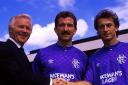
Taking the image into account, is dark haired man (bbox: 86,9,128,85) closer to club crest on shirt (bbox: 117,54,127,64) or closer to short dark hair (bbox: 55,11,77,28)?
club crest on shirt (bbox: 117,54,127,64)

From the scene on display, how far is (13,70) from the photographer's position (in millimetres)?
3393

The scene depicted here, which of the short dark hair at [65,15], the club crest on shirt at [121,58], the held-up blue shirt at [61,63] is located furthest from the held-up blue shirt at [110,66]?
the short dark hair at [65,15]

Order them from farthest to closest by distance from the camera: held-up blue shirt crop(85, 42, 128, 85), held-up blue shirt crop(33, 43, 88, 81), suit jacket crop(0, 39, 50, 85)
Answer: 1. held-up blue shirt crop(33, 43, 88, 81)
2. held-up blue shirt crop(85, 42, 128, 85)
3. suit jacket crop(0, 39, 50, 85)

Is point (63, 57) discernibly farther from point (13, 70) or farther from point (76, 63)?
point (13, 70)

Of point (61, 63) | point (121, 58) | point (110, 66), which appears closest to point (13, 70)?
point (61, 63)

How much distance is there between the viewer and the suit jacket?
338 centimetres

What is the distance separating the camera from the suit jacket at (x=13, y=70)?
3385 millimetres

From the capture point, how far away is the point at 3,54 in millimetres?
3402

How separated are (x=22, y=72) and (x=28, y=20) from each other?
3.74 ft

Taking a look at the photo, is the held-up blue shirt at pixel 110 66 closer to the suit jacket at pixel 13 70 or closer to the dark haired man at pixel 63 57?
the dark haired man at pixel 63 57

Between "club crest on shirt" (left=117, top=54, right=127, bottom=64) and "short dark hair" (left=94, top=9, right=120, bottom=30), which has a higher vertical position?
"short dark hair" (left=94, top=9, right=120, bottom=30)

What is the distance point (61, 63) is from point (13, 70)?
128cm

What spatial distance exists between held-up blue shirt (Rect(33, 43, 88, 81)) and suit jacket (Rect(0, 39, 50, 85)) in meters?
0.95

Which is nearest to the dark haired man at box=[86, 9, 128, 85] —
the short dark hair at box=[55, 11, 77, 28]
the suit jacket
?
the short dark hair at box=[55, 11, 77, 28]
